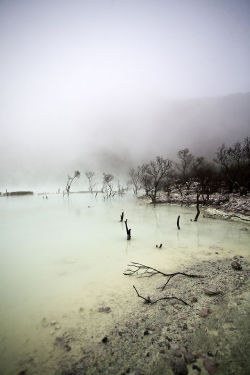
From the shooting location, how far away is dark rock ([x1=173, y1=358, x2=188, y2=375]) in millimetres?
2662

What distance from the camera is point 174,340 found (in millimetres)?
3312

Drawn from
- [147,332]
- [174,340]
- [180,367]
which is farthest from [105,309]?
[180,367]

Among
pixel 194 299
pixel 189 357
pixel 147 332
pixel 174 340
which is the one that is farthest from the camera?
pixel 194 299

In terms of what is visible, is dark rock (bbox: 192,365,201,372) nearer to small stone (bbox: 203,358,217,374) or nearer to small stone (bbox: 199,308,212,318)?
small stone (bbox: 203,358,217,374)

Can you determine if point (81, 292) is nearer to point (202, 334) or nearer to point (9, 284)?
point (9, 284)

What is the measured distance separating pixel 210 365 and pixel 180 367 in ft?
1.75

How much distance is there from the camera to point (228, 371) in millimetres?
2623

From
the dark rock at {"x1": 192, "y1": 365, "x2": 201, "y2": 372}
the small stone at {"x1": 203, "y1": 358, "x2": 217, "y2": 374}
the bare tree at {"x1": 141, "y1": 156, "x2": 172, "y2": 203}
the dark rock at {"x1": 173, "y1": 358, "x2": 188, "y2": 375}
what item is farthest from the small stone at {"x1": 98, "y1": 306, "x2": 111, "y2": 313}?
the bare tree at {"x1": 141, "y1": 156, "x2": 172, "y2": 203}

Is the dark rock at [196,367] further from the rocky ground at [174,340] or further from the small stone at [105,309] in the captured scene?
the small stone at [105,309]

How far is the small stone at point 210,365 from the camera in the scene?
2659 mm

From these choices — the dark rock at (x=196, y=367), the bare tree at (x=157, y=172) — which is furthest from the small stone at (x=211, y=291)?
the bare tree at (x=157, y=172)

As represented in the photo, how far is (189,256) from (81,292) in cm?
569

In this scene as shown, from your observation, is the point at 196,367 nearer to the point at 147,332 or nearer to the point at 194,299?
the point at 147,332

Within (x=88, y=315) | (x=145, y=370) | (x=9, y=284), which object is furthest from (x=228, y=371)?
(x=9, y=284)
